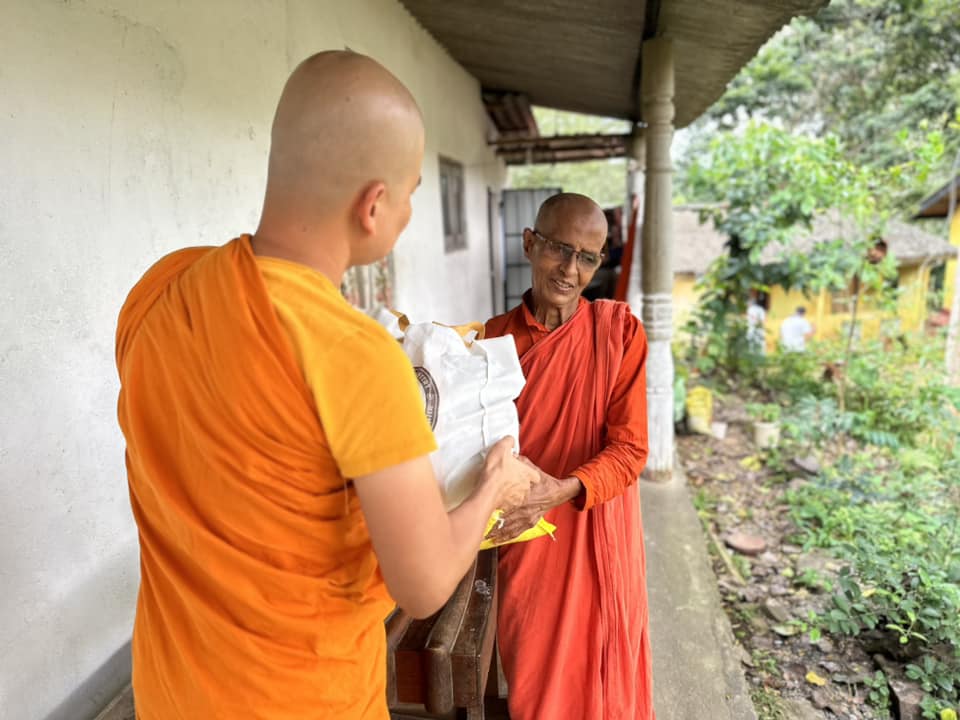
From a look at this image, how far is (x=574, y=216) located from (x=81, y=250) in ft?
4.38

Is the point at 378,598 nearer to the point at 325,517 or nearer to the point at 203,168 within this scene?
the point at 325,517

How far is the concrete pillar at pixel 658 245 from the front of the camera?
167 inches

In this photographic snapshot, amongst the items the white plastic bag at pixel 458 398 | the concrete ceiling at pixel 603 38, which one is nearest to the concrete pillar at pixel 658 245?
the concrete ceiling at pixel 603 38

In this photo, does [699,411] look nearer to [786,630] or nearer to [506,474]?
[786,630]

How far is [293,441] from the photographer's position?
77 cm

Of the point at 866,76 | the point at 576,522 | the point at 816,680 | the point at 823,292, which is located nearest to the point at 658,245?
the point at 816,680

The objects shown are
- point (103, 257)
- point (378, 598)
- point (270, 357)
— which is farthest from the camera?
point (103, 257)

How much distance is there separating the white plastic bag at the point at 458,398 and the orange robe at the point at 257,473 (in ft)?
0.86

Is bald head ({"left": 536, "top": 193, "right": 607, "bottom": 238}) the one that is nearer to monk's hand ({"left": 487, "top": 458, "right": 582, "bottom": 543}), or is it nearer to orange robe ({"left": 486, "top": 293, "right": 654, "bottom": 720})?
orange robe ({"left": 486, "top": 293, "right": 654, "bottom": 720})

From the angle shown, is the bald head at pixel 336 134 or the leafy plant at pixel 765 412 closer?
the bald head at pixel 336 134

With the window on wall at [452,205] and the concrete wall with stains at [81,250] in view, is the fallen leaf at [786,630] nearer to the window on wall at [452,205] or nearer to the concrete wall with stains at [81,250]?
the concrete wall with stains at [81,250]

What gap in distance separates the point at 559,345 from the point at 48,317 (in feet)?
4.32

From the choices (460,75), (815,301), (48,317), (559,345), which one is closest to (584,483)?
Answer: (559,345)

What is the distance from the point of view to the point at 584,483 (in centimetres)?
154
